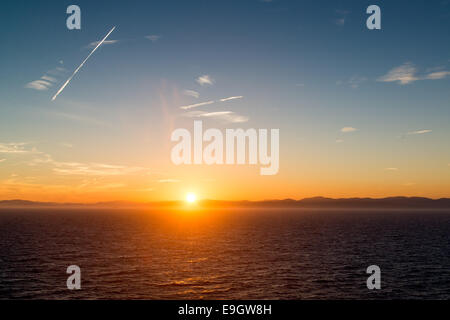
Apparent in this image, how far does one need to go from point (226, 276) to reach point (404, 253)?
136 feet

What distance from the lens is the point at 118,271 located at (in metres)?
52.6

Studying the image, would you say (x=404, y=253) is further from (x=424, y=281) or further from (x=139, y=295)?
(x=139, y=295)

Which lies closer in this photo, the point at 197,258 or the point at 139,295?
the point at 139,295

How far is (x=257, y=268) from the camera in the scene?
54.9m

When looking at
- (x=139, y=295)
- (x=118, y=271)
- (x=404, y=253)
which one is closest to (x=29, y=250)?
(x=118, y=271)

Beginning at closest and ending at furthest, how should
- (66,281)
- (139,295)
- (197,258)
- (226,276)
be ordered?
(139,295)
(66,281)
(226,276)
(197,258)

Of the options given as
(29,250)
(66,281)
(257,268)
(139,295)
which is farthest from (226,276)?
(29,250)
